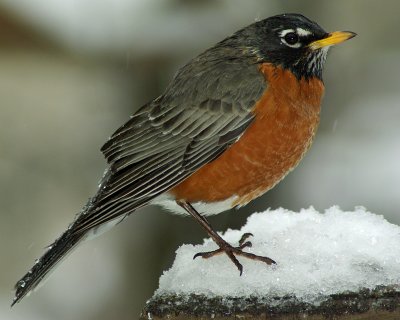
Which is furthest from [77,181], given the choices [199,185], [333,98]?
[199,185]

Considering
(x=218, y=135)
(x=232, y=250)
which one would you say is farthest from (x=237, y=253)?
(x=218, y=135)

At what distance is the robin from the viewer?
4309mm

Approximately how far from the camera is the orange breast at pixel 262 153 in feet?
14.4

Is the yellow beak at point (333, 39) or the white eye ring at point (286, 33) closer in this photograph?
the yellow beak at point (333, 39)

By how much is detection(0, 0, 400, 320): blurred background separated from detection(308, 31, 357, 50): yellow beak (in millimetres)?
2844

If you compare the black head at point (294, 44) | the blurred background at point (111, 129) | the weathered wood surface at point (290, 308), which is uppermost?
the black head at point (294, 44)

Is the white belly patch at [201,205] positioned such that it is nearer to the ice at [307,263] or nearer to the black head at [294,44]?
the ice at [307,263]

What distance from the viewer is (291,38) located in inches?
189

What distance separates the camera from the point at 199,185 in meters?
4.44

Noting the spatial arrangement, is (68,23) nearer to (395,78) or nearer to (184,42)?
(184,42)

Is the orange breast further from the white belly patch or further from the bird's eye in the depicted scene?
the bird's eye

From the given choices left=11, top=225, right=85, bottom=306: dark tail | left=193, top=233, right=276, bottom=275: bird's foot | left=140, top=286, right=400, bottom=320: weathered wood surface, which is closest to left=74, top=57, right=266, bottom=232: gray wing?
left=11, top=225, right=85, bottom=306: dark tail

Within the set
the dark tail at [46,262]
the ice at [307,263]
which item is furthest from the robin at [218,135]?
the ice at [307,263]

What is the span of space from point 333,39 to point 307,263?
A: 184cm
